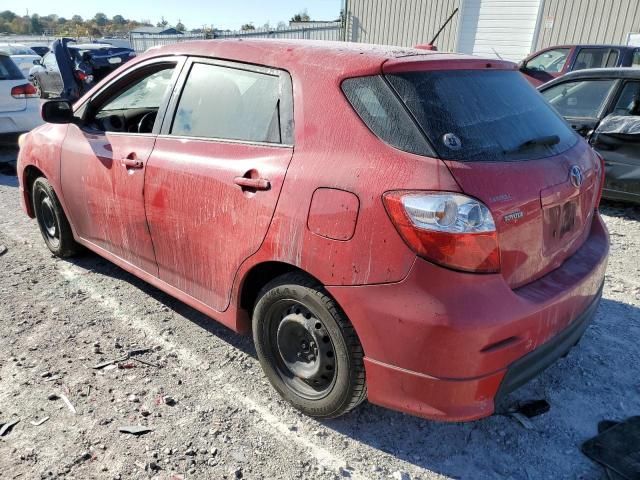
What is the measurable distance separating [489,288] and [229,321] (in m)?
1.41

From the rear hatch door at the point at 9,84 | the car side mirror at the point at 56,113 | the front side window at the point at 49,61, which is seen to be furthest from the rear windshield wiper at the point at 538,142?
the front side window at the point at 49,61

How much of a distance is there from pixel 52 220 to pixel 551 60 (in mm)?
10205

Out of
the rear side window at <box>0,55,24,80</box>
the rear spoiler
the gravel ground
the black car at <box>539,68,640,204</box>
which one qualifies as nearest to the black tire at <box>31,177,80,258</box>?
the gravel ground

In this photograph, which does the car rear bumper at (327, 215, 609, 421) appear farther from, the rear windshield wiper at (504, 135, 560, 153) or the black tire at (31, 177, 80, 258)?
the black tire at (31, 177, 80, 258)

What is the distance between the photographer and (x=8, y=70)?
7828 mm

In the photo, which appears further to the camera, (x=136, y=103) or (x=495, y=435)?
(x=136, y=103)

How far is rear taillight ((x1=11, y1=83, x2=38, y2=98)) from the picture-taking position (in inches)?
303

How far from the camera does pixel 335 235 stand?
2.08 metres

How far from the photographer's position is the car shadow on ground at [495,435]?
2.28 m

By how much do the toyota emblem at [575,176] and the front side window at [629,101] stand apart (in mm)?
3766

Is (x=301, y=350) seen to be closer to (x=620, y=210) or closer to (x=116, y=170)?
(x=116, y=170)

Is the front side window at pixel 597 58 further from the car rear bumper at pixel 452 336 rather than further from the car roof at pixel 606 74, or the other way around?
the car rear bumper at pixel 452 336

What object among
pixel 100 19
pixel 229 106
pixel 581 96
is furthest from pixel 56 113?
pixel 100 19

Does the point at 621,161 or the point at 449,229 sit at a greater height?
the point at 449,229
